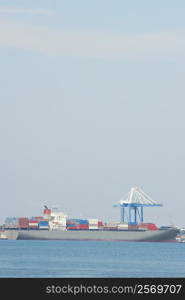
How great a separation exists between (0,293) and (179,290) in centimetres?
552

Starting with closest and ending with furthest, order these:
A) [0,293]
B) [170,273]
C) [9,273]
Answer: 1. [0,293]
2. [9,273]
3. [170,273]

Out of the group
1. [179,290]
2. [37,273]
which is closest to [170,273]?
[37,273]

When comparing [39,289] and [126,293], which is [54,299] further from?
[126,293]

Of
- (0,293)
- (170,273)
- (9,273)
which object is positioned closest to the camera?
(0,293)

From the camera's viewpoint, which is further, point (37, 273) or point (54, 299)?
point (37, 273)

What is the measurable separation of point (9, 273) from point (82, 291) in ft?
143

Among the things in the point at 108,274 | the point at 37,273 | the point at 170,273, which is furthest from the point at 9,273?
the point at 170,273

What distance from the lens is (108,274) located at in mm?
70500

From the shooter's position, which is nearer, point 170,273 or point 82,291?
point 82,291

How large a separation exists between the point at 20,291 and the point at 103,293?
256cm

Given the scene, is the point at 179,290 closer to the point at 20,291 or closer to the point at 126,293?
the point at 126,293

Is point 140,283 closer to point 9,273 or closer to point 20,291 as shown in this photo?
point 20,291

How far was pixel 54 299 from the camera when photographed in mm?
24891

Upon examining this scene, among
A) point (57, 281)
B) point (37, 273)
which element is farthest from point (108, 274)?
point (57, 281)
